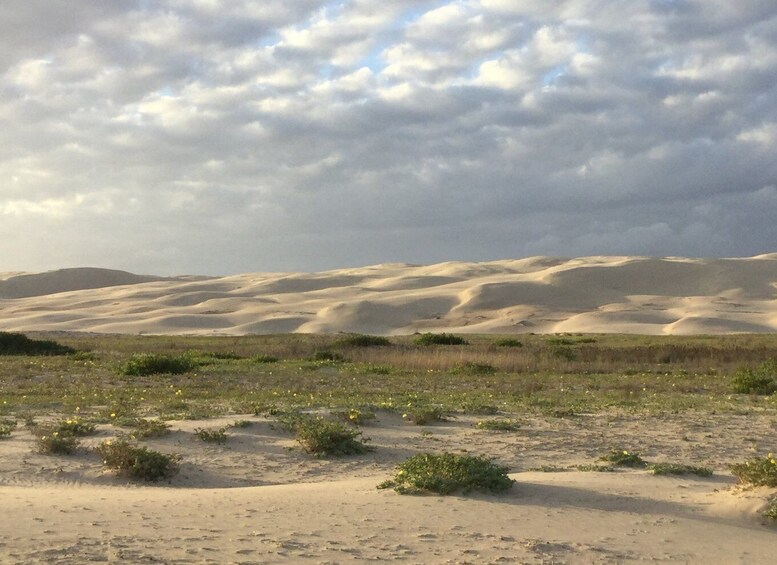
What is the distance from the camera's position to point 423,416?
38.3ft

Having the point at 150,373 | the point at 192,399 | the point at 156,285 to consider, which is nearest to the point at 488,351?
the point at 150,373

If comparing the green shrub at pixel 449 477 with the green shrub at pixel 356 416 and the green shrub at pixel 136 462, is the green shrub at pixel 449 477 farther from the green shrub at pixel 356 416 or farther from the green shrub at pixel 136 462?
the green shrub at pixel 356 416

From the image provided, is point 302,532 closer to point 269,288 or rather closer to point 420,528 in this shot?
point 420,528

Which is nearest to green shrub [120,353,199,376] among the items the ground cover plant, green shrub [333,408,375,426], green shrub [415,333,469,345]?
the ground cover plant

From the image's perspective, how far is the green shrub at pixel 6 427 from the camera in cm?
995

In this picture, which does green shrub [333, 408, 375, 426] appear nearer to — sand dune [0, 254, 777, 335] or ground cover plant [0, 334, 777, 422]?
ground cover plant [0, 334, 777, 422]

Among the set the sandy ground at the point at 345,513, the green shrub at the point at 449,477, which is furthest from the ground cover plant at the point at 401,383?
the green shrub at the point at 449,477

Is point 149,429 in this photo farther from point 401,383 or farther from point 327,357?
point 327,357

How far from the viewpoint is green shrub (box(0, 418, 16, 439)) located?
9.95 metres

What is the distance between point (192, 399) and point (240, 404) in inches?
80.2

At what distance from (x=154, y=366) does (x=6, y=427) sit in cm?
1116

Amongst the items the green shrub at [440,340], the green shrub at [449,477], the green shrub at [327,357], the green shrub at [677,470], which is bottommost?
the green shrub at [440,340]

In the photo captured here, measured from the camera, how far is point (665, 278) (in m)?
90.7

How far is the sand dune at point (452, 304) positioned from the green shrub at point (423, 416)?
49.2 metres
